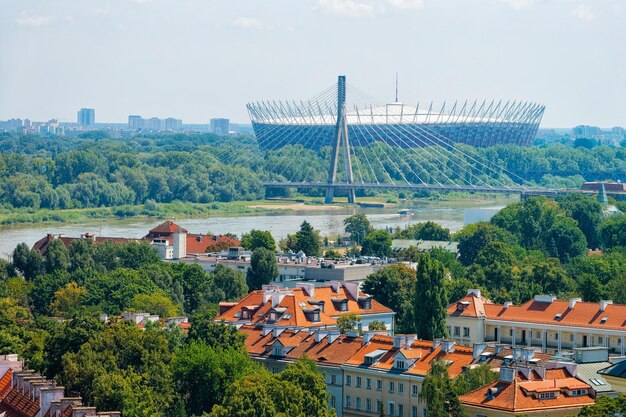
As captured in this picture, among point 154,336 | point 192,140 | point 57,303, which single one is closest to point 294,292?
point 57,303

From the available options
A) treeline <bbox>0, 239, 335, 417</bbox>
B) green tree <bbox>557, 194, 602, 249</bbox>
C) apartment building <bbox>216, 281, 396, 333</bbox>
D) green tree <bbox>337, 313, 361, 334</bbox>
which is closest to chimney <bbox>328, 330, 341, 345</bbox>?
treeline <bbox>0, 239, 335, 417</bbox>

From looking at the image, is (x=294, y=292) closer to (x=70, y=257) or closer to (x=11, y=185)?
(x=70, y=257)

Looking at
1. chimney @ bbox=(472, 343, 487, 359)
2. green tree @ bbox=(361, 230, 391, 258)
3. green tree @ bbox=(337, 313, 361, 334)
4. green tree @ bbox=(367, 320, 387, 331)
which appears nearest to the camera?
chimney @ bbox=(472, 343, 487, 359)

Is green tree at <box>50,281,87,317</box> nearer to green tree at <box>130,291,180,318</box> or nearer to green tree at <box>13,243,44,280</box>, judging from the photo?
green tree at <box>130,291,180,318</box>

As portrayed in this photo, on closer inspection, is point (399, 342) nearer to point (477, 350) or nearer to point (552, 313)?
point (477, 350)

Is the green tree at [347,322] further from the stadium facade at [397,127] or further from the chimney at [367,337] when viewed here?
the stadium facade at [397,127]

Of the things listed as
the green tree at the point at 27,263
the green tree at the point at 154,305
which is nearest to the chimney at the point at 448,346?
the green tree at the point at 154,305
